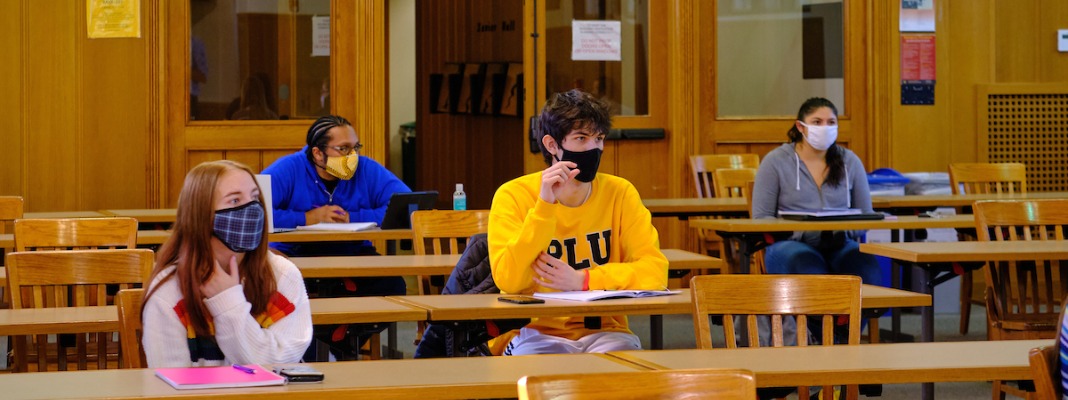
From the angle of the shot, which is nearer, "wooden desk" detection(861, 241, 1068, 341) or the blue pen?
the blue pen

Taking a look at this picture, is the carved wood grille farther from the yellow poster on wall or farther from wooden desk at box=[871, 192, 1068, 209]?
the yellow poster on wall

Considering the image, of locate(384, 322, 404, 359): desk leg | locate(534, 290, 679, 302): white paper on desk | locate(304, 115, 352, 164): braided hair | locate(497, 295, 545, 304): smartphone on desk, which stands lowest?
locate(384, 322, 404, 359): desk leg

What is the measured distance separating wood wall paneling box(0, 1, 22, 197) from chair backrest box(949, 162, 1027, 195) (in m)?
5.62

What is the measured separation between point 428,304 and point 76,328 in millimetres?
931

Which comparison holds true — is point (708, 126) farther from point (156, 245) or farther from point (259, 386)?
point (259, 386)

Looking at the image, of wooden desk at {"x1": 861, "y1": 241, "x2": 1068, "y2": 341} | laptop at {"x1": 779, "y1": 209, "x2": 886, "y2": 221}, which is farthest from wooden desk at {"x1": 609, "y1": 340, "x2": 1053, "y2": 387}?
laptop at {"x1": 779, "y1": 209, "x2": 886, "y2": 221}

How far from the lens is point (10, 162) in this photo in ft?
28.1

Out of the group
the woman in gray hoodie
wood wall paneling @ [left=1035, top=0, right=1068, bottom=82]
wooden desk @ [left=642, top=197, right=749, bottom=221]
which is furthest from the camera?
wood wall paneling @ [left=1035, top=0, right=1068, bottom=82]

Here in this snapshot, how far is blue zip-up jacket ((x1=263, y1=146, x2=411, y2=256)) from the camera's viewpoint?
248 inches

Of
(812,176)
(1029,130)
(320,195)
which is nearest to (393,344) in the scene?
(320,195)

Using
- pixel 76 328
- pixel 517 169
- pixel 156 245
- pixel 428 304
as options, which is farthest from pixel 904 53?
pixel 76 328

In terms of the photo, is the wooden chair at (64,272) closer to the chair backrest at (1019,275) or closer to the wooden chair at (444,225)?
the wooden chair at (444,225)

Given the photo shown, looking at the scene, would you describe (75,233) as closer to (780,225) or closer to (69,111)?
(780,225)

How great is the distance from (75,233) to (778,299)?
2.81m
